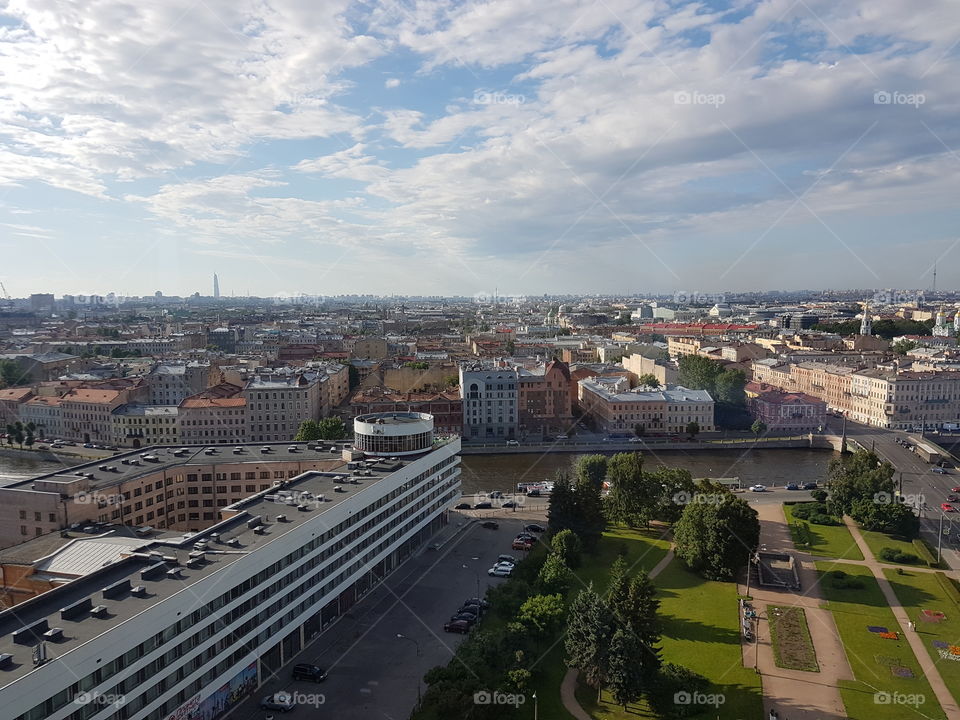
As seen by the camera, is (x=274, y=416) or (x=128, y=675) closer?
(x=128, y=675)

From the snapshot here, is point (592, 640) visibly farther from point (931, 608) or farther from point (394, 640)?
point (931, 608)

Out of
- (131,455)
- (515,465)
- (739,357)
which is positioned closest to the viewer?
(131,455)

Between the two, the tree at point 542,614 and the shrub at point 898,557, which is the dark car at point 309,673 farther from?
the shrub at point 898,557

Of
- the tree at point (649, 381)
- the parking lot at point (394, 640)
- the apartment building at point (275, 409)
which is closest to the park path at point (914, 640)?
the parking lot at point (394, 640)

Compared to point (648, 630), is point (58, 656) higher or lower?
higher

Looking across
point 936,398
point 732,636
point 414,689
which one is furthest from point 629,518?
point 936,398

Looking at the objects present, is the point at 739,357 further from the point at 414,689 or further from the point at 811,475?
the point at 414,689

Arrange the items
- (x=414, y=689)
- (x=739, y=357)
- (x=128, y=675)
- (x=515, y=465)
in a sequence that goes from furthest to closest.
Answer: (x=739, y=357) → (x=515, y=465) → (x=414, y=689) → (x=128, y=675)
